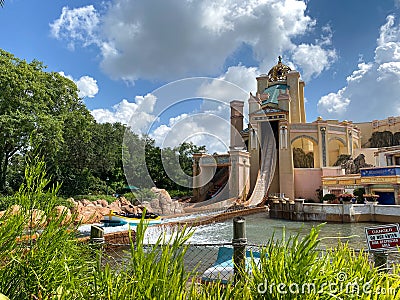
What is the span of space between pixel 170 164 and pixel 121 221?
278 centimetres

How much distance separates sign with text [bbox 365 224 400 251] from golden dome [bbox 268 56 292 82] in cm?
2977

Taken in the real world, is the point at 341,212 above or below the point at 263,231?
above

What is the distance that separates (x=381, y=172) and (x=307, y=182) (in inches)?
278

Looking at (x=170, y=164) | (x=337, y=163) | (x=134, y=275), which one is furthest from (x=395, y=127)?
(x=134, y=275)

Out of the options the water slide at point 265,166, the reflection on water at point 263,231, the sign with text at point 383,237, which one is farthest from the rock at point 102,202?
the sign with text at point 383,237

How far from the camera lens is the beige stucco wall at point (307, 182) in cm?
2225

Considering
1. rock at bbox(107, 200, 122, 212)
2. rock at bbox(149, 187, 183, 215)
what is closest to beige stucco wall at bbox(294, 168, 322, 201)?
rock at bbox(149, 187, 183, 215)

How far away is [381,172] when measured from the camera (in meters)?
15.7

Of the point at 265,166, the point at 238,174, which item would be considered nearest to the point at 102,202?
the point at 238,174

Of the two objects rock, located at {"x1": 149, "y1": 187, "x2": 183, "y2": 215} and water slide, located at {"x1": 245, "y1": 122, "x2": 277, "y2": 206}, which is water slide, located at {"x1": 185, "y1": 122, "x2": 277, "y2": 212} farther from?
rock, located at {"x1": 149, "y1": 187, "x2": 183, "y2": 215}

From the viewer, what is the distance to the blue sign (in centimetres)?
1505

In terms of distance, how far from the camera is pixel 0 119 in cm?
1313

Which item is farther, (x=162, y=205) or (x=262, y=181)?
(x=262, y=181)

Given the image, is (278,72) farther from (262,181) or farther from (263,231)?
(263,231)
